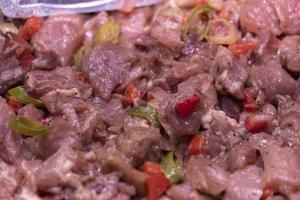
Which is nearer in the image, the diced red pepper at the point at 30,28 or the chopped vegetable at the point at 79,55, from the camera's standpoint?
the chopped vegetable at the point at 79,55

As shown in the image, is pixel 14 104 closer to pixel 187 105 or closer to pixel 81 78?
pixel 81 78

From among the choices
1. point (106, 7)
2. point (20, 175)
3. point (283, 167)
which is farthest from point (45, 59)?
point (283, 167)

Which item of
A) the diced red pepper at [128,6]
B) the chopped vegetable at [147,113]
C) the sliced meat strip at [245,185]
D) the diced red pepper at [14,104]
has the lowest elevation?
the sliced meat strip at [245,185]

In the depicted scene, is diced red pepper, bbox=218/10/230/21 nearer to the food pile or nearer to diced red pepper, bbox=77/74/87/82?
the food pile

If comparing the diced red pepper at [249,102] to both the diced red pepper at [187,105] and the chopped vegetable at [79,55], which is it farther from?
the chopped vegetable at [79,55]

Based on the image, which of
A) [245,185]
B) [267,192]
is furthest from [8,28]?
[267,192]

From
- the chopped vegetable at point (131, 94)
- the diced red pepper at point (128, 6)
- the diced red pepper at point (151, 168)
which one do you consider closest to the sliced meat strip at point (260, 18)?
the diced red pepper at point (128, 6)
